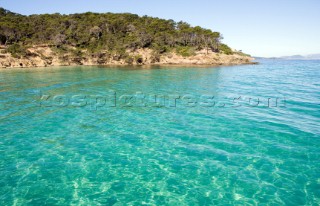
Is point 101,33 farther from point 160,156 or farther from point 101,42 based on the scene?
point 160,156

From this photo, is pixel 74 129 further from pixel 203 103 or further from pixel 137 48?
pixel 137 48

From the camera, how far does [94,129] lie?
18000mm

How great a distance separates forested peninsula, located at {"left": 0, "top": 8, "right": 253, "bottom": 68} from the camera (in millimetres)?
90062

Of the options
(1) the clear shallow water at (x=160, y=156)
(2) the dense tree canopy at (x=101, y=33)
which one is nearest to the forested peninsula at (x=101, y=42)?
(2) the dense tree canopy at (x=101, y=33)

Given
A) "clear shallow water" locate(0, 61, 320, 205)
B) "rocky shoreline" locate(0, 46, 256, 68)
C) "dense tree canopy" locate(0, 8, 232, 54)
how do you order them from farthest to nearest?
"dense tree canopy" locate(0, 8, 232, 54) → "rocky shoreline" locate(0, 46, 256, 68) → "clear shallow water" locate(0, 61, 320, 205)

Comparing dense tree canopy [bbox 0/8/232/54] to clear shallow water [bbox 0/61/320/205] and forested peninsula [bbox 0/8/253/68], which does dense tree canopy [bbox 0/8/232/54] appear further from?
clear shallow water [bbox 0/61/320/205]

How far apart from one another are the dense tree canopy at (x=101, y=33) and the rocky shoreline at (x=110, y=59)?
17.2 ft

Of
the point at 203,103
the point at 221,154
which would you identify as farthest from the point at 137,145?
the point at 203,103

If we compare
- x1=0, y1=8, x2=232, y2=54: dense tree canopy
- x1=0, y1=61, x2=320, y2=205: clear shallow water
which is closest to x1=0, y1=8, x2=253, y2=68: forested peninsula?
x1=0, y1=8, x2=232, y2=54: dense tree canopy

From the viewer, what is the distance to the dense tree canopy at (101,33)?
98.8m

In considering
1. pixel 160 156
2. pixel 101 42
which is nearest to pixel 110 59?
pixel 101 42

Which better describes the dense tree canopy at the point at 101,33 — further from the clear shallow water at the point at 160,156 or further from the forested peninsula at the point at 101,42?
the clear shallow water at the point at 160,156

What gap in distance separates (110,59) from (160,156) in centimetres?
9047

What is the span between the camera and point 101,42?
108375 mm
